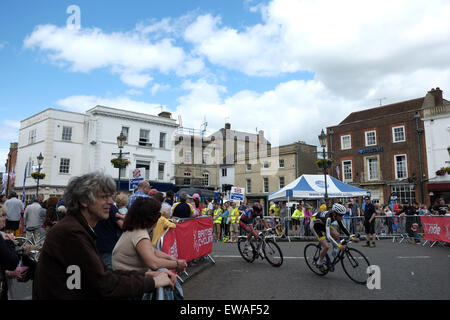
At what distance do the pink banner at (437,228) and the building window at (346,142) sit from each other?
21.8 m

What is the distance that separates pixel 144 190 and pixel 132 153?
89.7 ft

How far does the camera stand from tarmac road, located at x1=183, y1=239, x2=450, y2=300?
5926mm

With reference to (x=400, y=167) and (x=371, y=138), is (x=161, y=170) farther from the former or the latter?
(x=400, y=167)

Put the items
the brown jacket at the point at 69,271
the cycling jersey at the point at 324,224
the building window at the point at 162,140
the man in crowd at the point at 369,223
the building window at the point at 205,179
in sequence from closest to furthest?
the brown jacket at the point at 69,271, the cycling jersey at the point at 324,224, the man in crowd at the point at 369,223, the building window at the point at 162,140, the building window at the point at 205,179

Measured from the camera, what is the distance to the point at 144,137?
35812 millimetres

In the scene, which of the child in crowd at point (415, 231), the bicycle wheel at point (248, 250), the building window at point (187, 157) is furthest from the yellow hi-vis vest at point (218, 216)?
the building window at point (187, 157)

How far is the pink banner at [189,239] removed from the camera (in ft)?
21.1

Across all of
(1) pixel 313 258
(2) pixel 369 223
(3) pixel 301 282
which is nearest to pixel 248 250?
(1) pixel 313 258

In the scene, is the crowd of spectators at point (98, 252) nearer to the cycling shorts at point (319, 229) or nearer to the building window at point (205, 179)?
the cycling shorts at point (319, 229)

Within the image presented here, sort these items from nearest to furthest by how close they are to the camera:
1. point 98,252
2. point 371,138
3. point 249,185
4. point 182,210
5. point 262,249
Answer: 1. point 98,252
2. point 182,210
3. point 262,249
4. point 371,138
5. point 249,185

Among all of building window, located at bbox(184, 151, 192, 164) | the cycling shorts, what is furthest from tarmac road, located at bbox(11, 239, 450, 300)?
building window, located at bbox(184, 151, 192, 164)

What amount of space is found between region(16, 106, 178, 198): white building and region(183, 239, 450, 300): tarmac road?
2427cm

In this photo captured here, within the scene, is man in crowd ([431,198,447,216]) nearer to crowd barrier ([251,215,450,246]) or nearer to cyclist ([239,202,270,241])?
crowd barrier ([251,215,450,246])

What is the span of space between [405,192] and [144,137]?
2695cm
